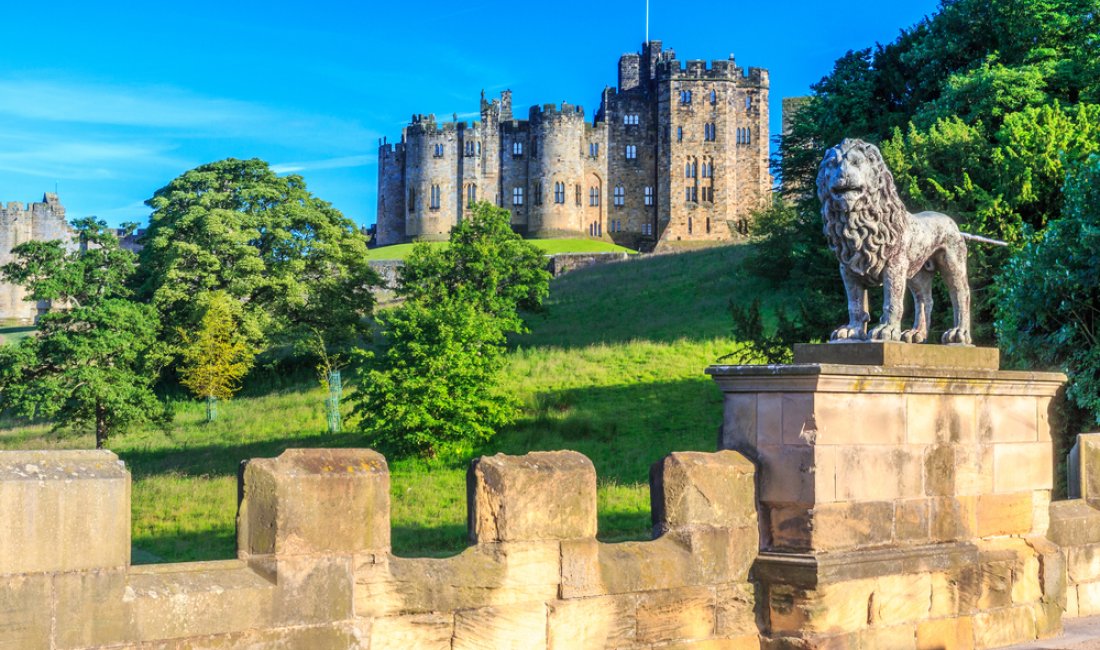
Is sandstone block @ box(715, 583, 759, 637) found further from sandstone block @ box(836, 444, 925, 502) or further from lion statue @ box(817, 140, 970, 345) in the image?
lion statue @ box(817, 140, 970, 345)

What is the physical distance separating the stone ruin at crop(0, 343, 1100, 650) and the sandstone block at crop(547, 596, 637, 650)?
0.04 feet

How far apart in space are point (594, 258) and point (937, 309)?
206 ft

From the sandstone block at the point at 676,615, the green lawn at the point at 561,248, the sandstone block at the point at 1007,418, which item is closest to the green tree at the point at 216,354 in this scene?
the sandstone block at the point at 1007,418

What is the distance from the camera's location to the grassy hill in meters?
24.5

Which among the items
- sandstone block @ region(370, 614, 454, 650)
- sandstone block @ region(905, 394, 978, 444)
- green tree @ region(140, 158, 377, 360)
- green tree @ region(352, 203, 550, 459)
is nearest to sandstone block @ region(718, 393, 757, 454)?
sandstone block @ region(905, 394, 978, 444)

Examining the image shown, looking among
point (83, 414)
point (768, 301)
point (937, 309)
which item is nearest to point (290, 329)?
point (83, 414)

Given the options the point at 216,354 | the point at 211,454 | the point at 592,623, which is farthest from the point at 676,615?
the point at 216,354

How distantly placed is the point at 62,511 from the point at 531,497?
2.59 metres

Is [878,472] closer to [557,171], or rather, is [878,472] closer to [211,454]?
[211,454]

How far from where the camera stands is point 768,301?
48281 mm

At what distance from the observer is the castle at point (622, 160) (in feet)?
351

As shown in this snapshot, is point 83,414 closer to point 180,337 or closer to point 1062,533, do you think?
point 180,337

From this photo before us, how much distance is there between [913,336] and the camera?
9125mm

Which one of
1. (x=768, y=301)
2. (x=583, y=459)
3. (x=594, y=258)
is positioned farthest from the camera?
(x=594, y=258)
